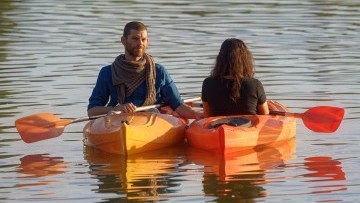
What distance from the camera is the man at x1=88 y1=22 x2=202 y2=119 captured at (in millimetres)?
14078

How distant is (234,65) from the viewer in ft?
45.2

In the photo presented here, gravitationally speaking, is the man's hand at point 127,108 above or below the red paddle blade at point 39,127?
above

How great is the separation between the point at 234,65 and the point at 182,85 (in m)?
3.86

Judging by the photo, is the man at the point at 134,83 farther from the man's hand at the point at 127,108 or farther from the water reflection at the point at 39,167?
the water reflection at the point at 39,167

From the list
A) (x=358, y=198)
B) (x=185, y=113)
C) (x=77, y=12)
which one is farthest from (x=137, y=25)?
(x=77, y=12)

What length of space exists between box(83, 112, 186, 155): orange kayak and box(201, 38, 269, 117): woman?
0.46 metres

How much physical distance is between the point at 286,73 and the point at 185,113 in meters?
4.36

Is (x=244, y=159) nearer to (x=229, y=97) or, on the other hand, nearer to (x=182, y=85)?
(x=229, y=97)

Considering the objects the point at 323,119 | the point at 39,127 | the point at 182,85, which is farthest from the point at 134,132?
the point at 182,85

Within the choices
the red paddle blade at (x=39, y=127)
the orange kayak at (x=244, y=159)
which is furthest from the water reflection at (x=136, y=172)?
the red paddle blade at (x=39, y=127)

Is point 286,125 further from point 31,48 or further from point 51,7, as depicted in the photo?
point 51,7

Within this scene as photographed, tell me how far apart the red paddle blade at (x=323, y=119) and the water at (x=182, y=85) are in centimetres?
12

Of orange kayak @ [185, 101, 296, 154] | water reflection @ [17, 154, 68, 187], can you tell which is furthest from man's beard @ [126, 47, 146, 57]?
water reflection @ [17, 154, 68, 187]

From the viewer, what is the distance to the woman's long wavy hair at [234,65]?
1378 centimetres
